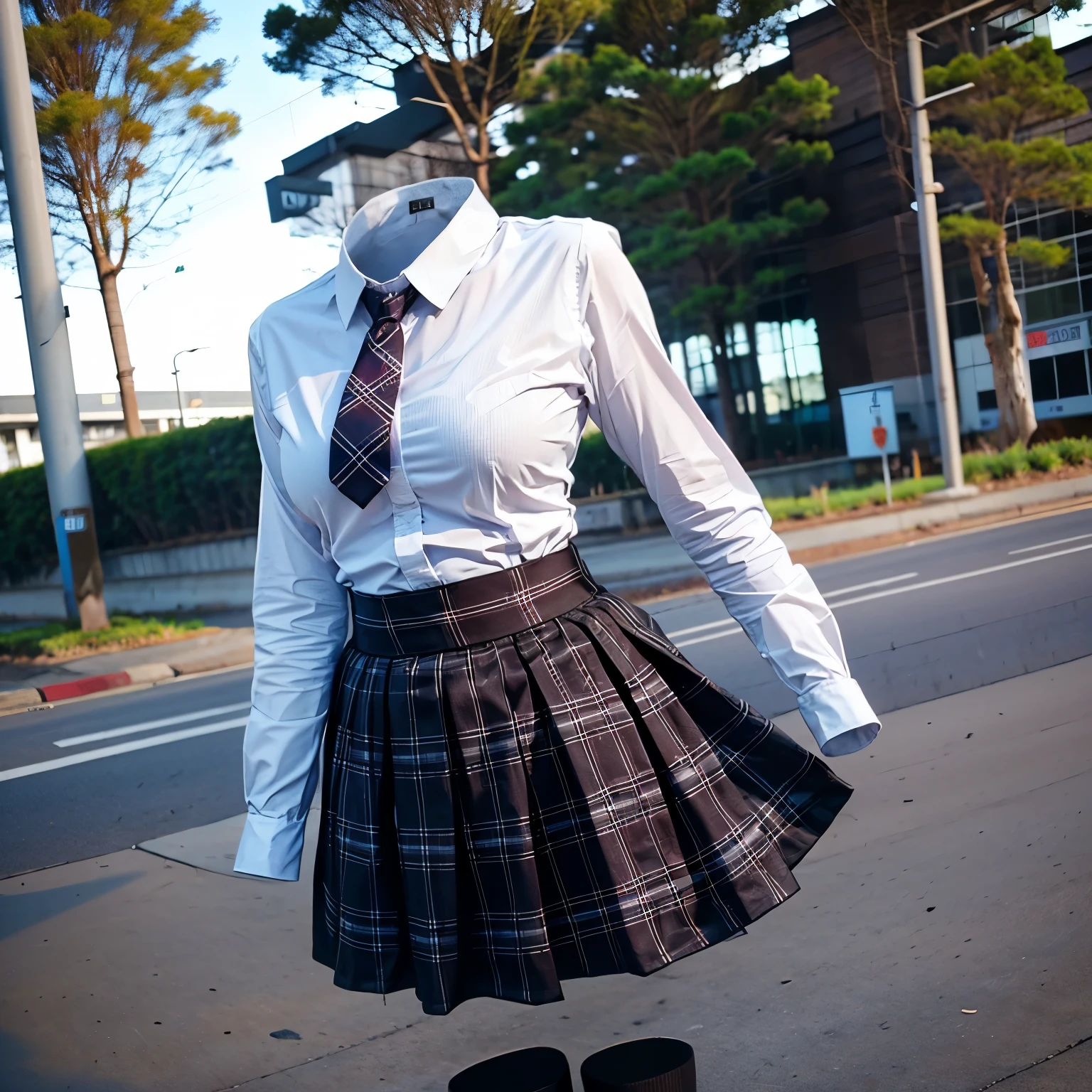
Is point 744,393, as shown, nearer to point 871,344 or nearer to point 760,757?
point 871,344

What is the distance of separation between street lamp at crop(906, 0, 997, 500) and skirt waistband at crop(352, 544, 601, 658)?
6.00m

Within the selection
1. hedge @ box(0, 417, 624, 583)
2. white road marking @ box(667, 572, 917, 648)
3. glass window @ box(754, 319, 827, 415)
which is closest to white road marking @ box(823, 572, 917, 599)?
white road marking @ box(667, 572, 917, 648)

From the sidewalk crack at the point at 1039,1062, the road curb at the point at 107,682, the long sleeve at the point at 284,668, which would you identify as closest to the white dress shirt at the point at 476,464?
the long sleeve at the point at 284,668

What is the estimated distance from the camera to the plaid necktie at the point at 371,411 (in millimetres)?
1306

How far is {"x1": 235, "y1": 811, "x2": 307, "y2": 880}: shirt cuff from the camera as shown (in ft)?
4.87

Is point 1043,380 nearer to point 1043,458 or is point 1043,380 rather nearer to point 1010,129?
point 1043,458

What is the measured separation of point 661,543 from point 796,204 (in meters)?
3.68

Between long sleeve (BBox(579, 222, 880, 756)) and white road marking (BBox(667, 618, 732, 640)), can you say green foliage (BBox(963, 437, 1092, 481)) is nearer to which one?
white road marking (BBox(667, 618, 732, 640))

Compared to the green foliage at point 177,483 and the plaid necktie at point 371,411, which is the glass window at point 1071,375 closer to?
the green foliage at point 177,483

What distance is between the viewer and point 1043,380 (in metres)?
5.67

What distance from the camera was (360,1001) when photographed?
2729 millimetres

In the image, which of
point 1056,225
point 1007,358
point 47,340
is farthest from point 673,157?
point 47,340

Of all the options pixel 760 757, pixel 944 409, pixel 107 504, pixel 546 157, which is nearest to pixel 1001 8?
pixel 944 409

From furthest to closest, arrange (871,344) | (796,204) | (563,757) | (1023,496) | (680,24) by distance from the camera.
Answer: (680,24)
(796,204)
(871,344)
(1023,496)
(563,757)
